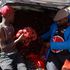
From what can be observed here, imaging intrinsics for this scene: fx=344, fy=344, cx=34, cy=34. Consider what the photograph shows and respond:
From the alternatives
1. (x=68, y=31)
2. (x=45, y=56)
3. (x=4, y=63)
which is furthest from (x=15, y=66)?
(x=68, y=31)

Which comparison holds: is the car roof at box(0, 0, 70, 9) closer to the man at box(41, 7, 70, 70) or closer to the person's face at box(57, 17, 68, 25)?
the man at box(41, 7, 70, 70)

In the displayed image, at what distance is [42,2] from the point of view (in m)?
6.12

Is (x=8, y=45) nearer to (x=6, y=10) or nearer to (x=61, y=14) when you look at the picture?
(x=6, y=10)

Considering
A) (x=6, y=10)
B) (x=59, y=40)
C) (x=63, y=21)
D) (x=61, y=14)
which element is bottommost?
(x=59, y=40)

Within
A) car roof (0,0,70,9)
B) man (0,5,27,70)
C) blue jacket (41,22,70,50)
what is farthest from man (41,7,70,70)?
man (0,5,27,70)

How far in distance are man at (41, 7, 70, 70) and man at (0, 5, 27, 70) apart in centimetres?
55

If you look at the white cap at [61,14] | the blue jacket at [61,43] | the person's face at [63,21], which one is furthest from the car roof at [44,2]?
the blue jacket at [61,43]

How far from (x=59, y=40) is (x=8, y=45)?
894 mm

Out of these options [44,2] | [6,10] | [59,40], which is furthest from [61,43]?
[6,10]

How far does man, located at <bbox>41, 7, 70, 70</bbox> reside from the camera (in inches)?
235

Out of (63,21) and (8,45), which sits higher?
(63,21)

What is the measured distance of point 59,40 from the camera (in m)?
6.03

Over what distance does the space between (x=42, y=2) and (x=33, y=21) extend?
72 cm

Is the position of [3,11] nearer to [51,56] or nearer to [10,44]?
[10,44]
